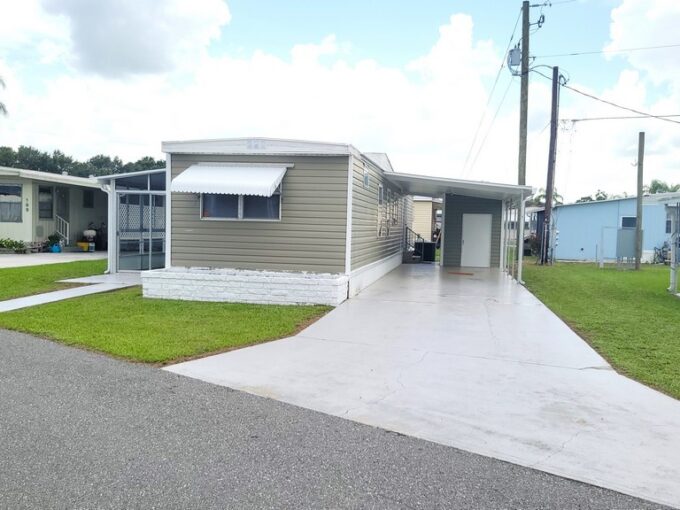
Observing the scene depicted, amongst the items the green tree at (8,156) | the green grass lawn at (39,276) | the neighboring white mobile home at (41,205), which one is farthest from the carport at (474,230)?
the green tree at (8,156)

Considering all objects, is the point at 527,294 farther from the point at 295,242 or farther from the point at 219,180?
the point at 219,180

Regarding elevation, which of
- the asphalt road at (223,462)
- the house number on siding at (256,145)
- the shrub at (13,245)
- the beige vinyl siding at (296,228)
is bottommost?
the asphalt road at (223,462)

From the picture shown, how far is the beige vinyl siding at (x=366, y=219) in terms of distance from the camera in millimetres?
10914

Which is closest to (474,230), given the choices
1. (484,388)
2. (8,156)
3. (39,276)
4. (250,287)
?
(250,287)

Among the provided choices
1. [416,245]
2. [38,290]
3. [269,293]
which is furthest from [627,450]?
[416,245]

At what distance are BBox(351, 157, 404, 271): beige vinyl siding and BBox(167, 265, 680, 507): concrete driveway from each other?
2.46 m

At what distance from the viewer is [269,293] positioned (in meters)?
9.91

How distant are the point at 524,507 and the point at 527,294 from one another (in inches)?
371

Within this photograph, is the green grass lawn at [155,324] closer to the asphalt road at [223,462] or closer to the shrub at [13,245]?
the asphalt road at [223,462]

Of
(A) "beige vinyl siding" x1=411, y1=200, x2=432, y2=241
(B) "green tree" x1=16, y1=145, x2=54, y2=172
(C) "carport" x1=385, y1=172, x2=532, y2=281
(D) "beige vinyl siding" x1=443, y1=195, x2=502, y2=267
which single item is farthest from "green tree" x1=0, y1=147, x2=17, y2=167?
(D) "beige vinyl siding" x1=443, y1=195, x2=502, y2=267

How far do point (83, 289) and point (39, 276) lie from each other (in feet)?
9.83

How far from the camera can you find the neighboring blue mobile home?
81.3ft

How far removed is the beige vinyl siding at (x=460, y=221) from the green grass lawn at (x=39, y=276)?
1073 centimetres

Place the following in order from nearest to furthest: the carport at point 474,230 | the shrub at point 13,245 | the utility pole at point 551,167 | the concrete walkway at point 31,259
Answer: the concrete walkway at point 31,259 < the carport at point 474,230 < the utility pole at point 551,167 < the shrub at point 13,245
